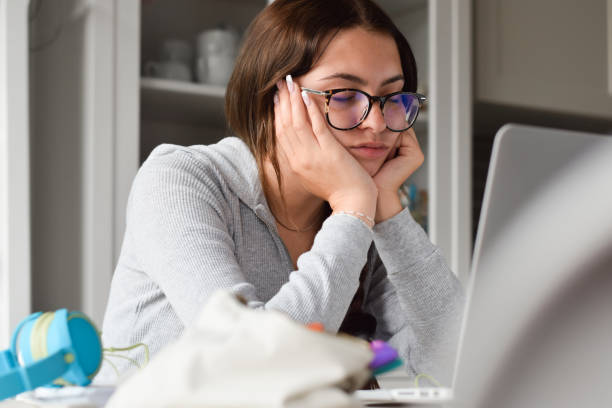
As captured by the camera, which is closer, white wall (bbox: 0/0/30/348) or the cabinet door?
white wall (bbox: 0/0/30/348)

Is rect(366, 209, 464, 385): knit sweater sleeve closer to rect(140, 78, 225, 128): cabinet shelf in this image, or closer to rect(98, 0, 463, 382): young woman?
Answer: rect(98, 0, 463, 382): young woman

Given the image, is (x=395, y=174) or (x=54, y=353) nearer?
(x=54, y=353)

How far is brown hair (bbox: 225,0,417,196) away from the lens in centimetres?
113

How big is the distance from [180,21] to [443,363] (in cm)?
141

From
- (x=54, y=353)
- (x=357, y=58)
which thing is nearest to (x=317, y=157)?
(x=357, y=58)

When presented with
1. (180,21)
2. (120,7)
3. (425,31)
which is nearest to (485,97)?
(425,31)

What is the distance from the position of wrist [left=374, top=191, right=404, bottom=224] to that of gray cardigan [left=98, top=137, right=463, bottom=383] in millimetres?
13

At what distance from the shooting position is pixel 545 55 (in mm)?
2285

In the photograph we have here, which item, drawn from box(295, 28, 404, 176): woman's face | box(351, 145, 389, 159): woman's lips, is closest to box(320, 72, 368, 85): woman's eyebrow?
box(295, 28, 404, 176): woman's face

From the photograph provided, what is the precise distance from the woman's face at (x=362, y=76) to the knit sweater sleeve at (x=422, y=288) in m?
0.13

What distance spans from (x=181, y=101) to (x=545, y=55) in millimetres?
1205

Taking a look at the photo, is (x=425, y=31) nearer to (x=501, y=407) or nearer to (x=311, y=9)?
(x=311, y=9)

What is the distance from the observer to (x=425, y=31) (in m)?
2.13

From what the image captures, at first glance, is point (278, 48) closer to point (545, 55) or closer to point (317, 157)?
point (317, 157)
